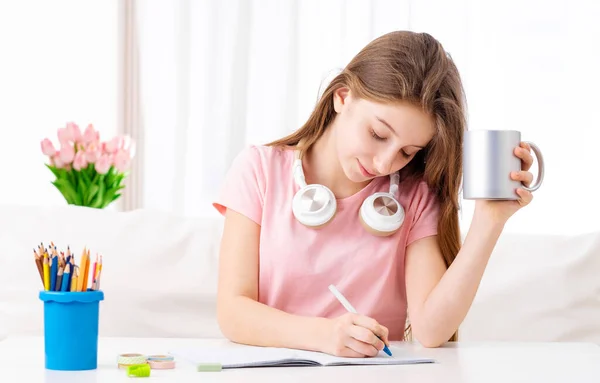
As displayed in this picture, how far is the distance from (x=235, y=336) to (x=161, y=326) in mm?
421

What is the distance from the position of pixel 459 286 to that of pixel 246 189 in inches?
16.4

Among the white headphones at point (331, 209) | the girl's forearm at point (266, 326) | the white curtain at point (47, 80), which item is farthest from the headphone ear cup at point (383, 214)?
the white curtain at point (47, 80)

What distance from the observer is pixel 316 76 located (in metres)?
3.24

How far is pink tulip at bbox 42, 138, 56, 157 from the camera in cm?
223

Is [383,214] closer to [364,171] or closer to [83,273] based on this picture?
[364,171]

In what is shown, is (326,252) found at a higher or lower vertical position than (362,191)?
lower

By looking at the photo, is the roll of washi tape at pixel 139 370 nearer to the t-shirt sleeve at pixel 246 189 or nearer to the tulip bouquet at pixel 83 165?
the t-shirt sleeve at pixel 246 189

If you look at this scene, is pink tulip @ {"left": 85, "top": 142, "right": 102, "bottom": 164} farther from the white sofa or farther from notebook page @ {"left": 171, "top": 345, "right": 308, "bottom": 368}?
notebook page @ {"left": 171, "top": 345, "right": 308, "bottom": 368}

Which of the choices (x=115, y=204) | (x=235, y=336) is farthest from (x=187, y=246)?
(x=115, y=204)

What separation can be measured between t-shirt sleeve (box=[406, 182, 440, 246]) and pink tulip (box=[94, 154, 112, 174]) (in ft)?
3.93

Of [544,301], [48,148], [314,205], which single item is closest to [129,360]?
[314,205]

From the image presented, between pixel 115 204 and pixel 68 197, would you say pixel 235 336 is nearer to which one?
pixel 68 197

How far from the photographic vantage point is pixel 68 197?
2.37 meters

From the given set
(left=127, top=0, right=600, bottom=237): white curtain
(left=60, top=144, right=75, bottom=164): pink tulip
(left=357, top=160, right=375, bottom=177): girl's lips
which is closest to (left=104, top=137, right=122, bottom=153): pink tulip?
(left=60, top=144, right=75, bottom=164): pink tulip
